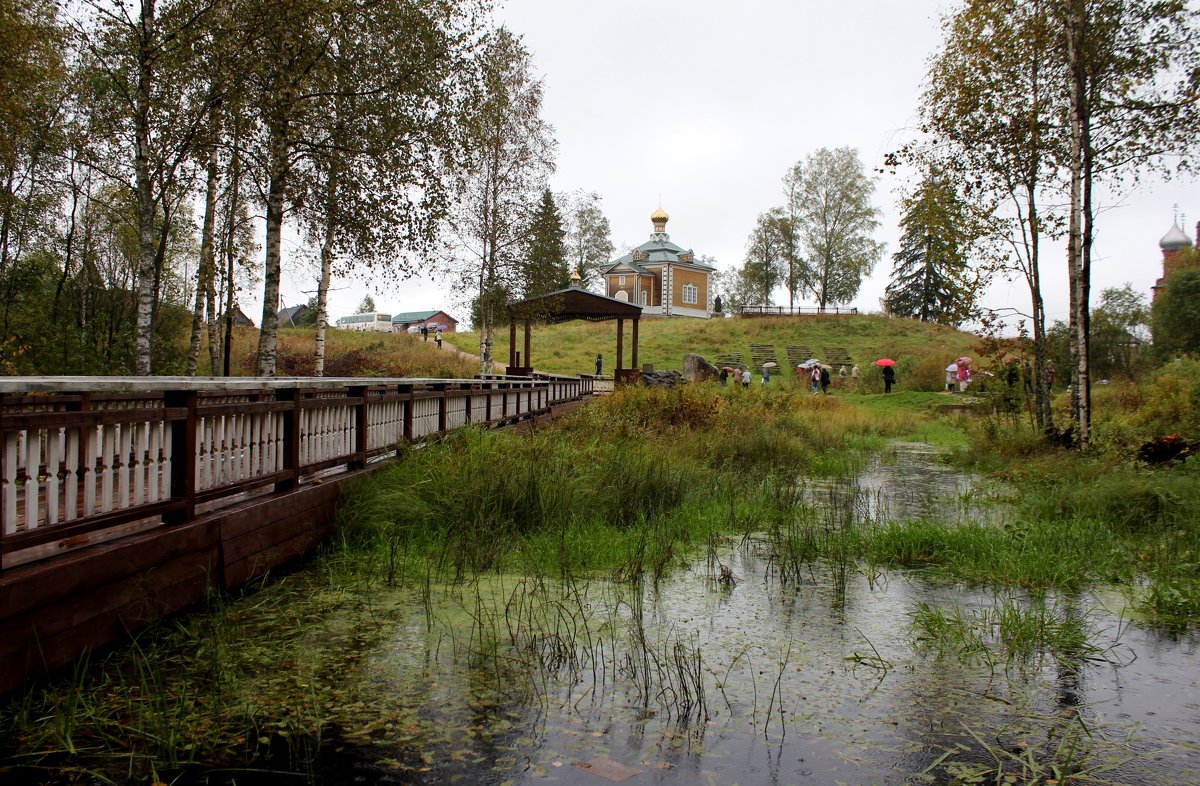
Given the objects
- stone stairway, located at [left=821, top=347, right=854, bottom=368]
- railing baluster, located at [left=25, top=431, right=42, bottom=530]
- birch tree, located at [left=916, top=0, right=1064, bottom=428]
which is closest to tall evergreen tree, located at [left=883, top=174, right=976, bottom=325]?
birch tree, located at [left=916, top=0, right=1064, bottom=428]

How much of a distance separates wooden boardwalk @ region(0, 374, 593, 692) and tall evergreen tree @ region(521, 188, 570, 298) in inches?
785

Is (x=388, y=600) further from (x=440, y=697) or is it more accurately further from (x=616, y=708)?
(x=616, y=708)

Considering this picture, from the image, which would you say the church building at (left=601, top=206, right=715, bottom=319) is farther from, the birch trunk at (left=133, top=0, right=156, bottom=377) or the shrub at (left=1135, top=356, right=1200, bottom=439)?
the birch trunk at (left=133, top=0, right=156, bottom=377)

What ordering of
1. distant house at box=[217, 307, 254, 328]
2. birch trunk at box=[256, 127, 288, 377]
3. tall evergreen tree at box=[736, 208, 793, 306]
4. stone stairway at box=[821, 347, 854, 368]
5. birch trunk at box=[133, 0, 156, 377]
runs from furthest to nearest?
tall evergreen tree at box=[736, 208, 793, 306]
stone stairway at box=[821, 347, 854, 368]
distant house at box=[217, 307, 254, 328]
birch trunk at box=[256, 127, 288, 377]
birch trunk at box=[133, 0, 156, 377]

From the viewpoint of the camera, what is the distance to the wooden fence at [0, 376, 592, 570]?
3.54 meters

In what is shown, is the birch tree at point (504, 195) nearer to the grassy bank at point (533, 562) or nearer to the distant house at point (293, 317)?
the distant house at point (293, 317)

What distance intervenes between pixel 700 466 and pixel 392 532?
572 cm

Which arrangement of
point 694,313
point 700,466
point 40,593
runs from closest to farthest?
1. point 40,593
2. point 700,466
3. point 694,313

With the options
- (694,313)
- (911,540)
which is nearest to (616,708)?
(911,540)

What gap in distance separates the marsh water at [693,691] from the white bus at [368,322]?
53.3 metres

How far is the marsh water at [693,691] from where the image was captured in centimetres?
329

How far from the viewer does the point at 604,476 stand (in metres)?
9.03

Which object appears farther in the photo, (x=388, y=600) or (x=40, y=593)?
(x=388, y=600)

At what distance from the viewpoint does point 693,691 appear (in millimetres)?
4074
